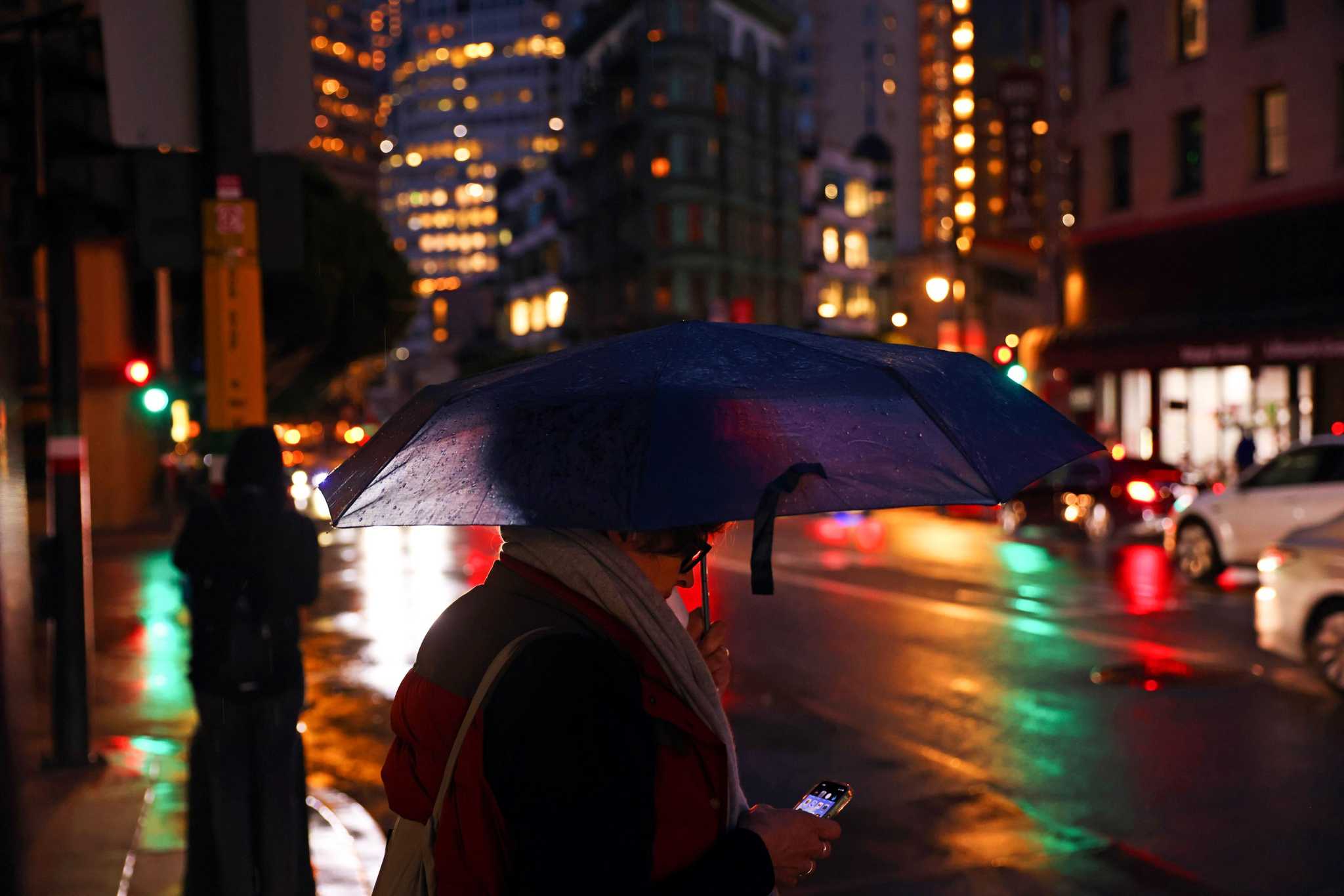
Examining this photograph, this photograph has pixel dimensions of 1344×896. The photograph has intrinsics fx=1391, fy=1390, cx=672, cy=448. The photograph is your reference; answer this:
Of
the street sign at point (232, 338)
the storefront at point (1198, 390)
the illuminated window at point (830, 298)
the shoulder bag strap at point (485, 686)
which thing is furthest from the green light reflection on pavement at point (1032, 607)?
the illuminated window at point (830, 298)

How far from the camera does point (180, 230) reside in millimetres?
6309

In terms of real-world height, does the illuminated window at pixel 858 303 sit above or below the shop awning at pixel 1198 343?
above

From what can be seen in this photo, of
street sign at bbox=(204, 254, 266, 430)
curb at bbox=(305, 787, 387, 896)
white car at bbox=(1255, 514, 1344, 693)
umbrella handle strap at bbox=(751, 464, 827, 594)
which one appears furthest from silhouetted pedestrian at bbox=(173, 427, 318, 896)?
white car at bbox=(1255, 514, 1344, 693)

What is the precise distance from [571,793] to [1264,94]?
115ft

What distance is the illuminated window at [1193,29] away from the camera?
34281 mm

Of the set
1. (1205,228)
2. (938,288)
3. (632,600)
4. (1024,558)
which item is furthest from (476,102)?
(632,600)

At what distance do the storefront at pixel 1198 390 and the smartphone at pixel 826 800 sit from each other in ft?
90.8

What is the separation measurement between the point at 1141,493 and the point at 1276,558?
13139mm

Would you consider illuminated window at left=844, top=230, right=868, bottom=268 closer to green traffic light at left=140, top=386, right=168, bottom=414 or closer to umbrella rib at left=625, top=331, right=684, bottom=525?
green traffic light at left=140, top=386, right=168, bottom=414

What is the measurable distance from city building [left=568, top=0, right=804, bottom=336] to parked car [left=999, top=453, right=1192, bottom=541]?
4644cm

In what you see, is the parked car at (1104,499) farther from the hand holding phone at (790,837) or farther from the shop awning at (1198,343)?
the hand holding phone at (790,837)

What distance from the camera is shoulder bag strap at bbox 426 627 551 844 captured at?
7.05 ft

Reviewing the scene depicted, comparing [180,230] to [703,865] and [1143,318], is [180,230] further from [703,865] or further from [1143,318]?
[1143,318]

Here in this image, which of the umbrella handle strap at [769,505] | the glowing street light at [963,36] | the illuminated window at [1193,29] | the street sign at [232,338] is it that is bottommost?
the umbrella handle strap at [769,505]
